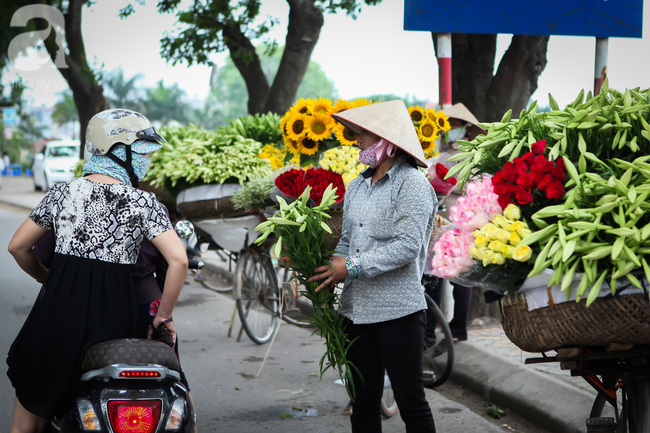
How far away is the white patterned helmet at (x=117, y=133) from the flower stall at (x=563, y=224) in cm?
134

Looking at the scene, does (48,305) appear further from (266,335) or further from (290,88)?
(290,88)

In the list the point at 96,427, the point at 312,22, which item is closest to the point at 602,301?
the point at 96,427

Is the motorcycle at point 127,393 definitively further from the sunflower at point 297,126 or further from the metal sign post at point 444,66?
the metal sign post at point 444,66

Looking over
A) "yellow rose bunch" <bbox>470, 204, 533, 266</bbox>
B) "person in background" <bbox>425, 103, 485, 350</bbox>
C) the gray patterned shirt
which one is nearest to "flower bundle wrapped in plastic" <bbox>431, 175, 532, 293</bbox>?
"yellow rose bunch" <bbox>470, 204, 533, 266</bbox>

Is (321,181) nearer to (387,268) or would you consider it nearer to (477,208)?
(387,268)

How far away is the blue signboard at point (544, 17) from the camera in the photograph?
625 cm

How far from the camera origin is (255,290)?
7.11 meters

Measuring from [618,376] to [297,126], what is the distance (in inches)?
123

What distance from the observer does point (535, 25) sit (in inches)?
250

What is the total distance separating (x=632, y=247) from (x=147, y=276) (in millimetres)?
2214

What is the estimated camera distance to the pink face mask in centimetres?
346

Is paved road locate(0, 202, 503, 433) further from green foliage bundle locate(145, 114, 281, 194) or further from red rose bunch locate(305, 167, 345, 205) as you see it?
green foliage bundle locate(145, 114, 281, 194)

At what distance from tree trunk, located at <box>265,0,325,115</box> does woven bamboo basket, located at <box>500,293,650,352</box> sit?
1156 centimetres

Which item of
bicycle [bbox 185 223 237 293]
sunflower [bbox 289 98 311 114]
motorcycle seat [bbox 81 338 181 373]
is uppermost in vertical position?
sunflower [bbox 289 98 311 114]
